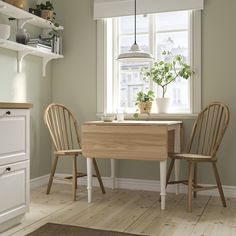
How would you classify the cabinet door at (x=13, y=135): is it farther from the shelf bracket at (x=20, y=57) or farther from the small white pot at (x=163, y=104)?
the small white pot at (x=163, y=104)

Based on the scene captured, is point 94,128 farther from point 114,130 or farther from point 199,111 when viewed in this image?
point 199,111

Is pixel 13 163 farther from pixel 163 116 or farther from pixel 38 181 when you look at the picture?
pixel 163 116

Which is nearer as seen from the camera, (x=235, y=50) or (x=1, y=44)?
(x=1, y=44)

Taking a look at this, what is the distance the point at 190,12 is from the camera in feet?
12.7

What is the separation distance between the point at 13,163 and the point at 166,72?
198 centimetres

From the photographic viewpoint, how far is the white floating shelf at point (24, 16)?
11.1 ft

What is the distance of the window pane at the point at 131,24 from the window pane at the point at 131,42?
0.22 feet

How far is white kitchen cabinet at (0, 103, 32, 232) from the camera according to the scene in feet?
8.25

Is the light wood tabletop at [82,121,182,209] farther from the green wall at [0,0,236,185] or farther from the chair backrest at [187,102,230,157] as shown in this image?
the green wall at [0,0,236,185]

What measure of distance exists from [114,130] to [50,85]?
4.73ft

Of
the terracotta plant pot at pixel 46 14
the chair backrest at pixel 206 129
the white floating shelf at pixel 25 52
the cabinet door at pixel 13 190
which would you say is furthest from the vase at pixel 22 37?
the chair backrest at pixel 206 129

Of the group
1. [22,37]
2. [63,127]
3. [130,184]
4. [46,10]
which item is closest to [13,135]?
[22,37]

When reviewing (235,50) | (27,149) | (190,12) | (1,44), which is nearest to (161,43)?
(190,12)

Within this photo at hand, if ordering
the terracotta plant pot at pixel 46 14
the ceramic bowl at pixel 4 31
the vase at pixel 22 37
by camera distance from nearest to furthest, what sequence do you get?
the ceramic bowl at pixel 4 31 < the vase at pixel 22 37 < the terracotta plant pot at pixel 46 14
